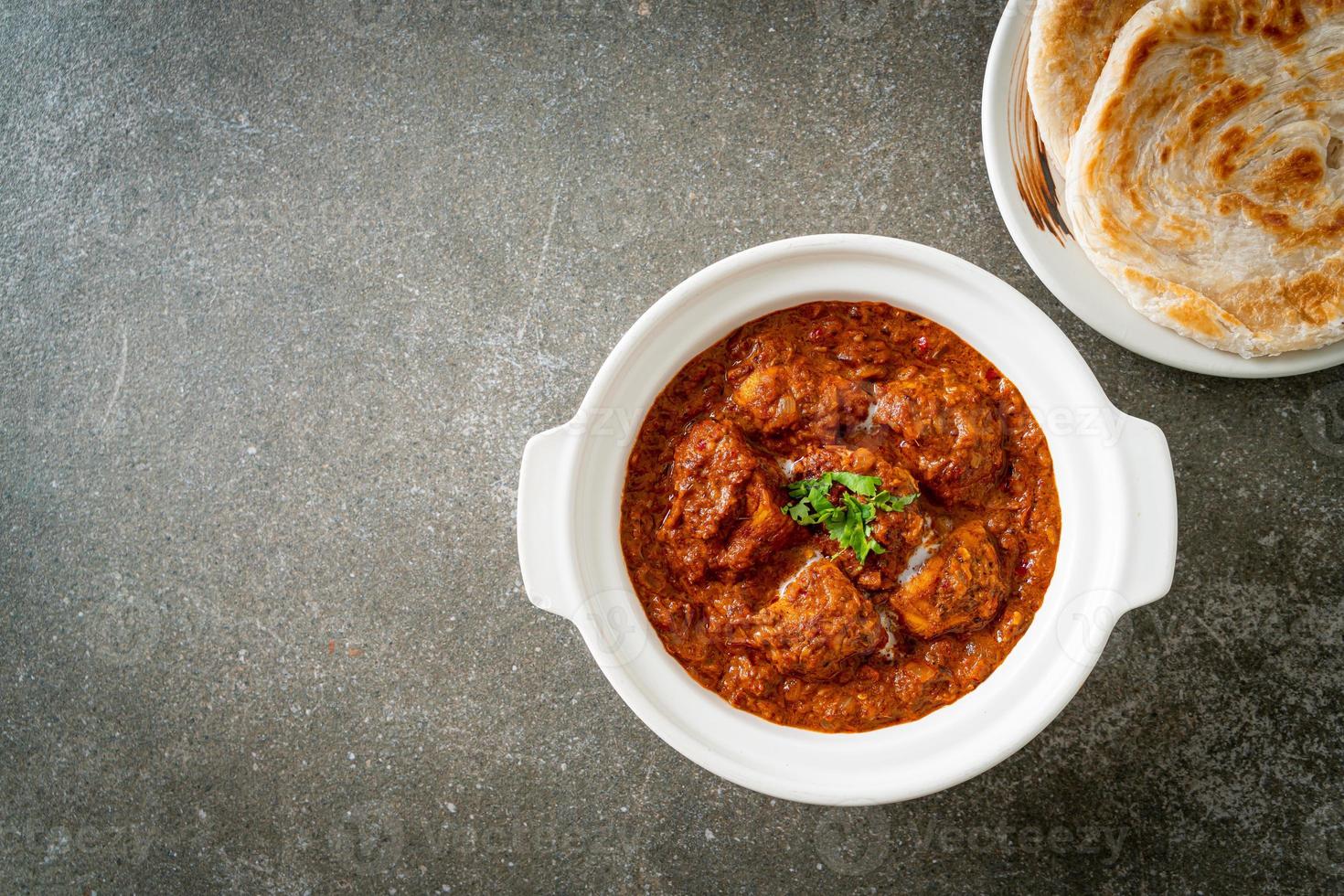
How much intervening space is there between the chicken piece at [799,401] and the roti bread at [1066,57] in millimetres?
808

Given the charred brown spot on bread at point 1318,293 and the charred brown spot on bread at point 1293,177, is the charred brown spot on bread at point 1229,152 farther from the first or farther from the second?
the charred brown spot on bread at point 1318,293

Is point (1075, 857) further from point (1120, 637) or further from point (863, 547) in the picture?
point (863, 547)

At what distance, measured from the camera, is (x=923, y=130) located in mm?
2445

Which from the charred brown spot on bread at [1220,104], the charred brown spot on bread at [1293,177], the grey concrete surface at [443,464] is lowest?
the grey concrete surface at [443,464]

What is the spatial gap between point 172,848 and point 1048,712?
8.90ft

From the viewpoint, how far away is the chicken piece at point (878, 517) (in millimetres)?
1833

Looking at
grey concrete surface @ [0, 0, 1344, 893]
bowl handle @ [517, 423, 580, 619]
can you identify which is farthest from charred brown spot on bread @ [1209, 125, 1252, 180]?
bowl handle @ [517, 423, 580, 619]

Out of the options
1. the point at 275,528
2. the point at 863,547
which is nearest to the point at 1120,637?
the point at 863,547

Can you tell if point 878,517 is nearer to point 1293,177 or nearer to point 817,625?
point 817,625

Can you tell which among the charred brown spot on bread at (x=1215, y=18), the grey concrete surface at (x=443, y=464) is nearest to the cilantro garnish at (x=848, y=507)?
the grey concrete surface at (x=443, y=464)

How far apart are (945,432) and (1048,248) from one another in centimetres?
58

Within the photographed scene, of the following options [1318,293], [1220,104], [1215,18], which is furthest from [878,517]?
[1215,18]

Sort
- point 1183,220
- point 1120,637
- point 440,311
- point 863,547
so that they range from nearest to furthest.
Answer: point 863,547
point 1183,220
point 1120,637
point 440,311

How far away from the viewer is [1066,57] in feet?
6.38
